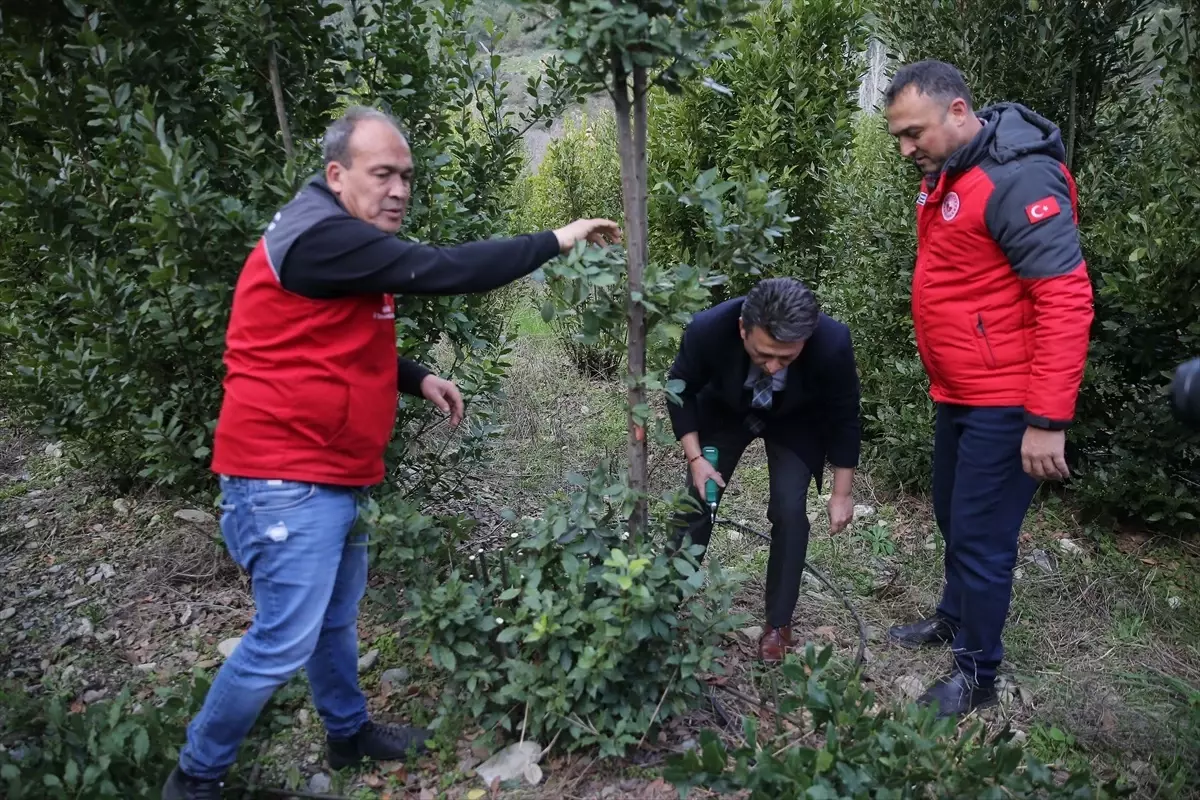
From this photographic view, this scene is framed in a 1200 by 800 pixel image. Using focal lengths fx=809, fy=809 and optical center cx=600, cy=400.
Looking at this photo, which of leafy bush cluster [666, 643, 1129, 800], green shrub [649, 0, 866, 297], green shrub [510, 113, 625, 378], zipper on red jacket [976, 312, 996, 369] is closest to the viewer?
leafy bush cluster [666, 643, 1129, 800]

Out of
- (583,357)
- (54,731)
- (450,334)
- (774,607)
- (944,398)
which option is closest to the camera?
(54,731)

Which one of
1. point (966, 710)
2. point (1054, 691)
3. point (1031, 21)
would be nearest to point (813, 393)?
point (966, 710)

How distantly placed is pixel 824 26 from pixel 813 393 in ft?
11.6

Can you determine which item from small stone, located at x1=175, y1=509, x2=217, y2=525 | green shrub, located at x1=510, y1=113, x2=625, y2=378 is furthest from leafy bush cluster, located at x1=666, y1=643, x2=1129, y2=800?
green shrub, located at x1=510, y1=113, x2=625, y2=378

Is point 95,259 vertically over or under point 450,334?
over

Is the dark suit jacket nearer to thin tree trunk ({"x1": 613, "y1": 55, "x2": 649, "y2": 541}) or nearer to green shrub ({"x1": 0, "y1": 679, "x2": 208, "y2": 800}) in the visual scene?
thin tree trunk ({"x1": 613, "y1": 55, "x2": 649, "y2": 541})

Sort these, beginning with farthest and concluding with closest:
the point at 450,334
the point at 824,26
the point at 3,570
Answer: the point at 824,26 → the point at 3,570 → the point at 450,334

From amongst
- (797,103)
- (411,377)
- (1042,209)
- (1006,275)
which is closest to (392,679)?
(411,377)

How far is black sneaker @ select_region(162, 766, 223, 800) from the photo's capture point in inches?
88.4

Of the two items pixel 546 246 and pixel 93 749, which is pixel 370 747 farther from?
pixel 546 246

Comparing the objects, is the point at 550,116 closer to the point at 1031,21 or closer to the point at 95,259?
the point at 95,259

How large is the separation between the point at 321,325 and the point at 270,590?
2.40 feet

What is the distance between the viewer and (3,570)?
4.06 metres

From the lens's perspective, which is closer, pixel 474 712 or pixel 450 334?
pixel 474 712
